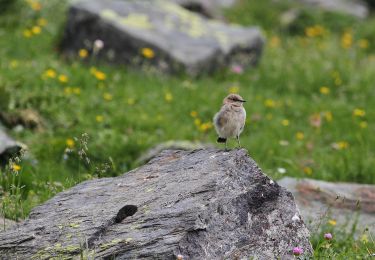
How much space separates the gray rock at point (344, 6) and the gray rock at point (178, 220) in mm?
13787

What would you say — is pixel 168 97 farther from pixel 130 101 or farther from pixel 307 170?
pixel 307 170

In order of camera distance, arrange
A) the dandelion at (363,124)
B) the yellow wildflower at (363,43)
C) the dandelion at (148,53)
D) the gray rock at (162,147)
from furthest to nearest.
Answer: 1. the yellow wildflower at (363,43)
2. the dandelion at (148,53)
3. the dandelion at (363,124)
4. the gray rock at (162,147)

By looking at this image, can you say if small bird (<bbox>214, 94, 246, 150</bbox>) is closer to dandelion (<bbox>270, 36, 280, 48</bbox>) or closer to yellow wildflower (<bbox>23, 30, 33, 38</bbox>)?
yellow wildflower (<bbox>23, 30, 33, 38</bbox>)

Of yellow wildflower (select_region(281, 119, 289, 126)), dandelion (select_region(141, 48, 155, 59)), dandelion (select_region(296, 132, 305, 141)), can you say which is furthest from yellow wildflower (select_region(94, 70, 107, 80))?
dandelion (select_region(296, 132, 305, 141))

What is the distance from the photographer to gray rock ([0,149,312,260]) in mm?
4820

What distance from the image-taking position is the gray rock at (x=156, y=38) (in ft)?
40.4

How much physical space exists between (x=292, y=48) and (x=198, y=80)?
3.61 m

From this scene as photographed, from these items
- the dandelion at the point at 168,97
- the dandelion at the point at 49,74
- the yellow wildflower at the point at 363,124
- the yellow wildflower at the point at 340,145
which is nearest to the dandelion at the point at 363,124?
the yellow wildflower at the point at 363,124

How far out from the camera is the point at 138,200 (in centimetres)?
535

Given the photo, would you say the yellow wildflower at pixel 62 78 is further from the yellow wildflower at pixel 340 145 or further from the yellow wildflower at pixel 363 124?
the yellow wildflower at pixel 363 124

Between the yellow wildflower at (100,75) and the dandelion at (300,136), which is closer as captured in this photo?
the dandelion at (300,136)

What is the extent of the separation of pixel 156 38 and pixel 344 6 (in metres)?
8.34

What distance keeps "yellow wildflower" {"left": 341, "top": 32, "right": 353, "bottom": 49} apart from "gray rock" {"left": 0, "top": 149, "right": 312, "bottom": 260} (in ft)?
35.3

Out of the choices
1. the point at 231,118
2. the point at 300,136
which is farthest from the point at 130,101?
the point at 231,118
